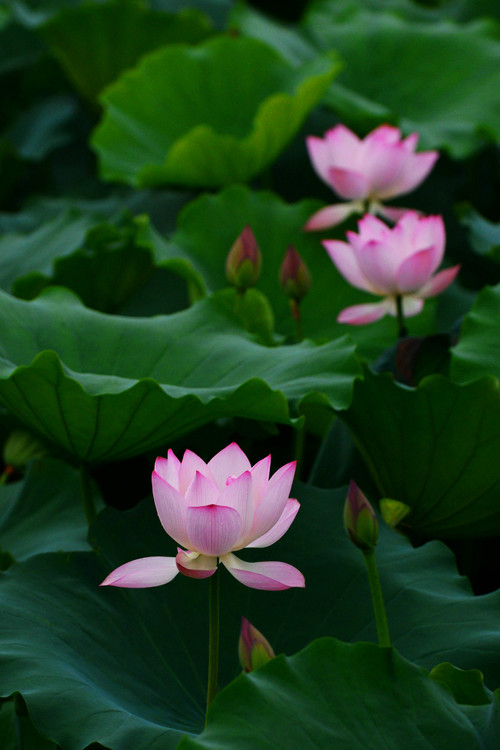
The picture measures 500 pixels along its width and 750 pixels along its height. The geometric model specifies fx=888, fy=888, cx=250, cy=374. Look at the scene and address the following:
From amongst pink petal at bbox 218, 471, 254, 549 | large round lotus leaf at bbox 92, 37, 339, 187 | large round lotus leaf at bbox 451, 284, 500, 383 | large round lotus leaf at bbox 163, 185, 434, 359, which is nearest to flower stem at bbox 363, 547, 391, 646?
pink petal at bbox 218, 471, 254, 549

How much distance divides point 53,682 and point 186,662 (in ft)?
0.52

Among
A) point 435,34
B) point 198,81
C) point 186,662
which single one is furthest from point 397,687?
point 435,34

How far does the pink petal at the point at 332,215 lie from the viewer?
58.8 inches

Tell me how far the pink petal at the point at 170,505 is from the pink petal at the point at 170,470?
1.4 inches

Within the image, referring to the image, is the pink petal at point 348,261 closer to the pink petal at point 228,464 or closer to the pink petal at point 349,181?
the pink petal at point 349,181

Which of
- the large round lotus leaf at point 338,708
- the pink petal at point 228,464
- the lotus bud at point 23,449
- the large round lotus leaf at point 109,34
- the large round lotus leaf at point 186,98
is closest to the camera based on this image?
the large round lotus leaf at point 338,708

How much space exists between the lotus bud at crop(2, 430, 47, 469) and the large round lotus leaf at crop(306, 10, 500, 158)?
100 centimetres

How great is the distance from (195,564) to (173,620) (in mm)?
228

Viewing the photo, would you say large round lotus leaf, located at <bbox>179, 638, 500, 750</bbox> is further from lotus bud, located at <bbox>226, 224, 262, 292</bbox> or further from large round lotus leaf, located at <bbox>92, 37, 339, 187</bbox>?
large round lotus leaf, located at <bbox>92, 37, 339, 187</bbox>

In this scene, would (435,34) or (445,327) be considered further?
(435,34)

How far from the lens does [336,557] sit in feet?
3.08

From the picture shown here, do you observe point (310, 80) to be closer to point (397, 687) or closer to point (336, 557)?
point (336, 557)

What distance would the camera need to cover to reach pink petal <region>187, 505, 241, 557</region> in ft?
2.18

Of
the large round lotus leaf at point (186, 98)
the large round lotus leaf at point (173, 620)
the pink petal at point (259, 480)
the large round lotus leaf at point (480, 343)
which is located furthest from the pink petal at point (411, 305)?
the large round lotus leaf at point (186, 98)
